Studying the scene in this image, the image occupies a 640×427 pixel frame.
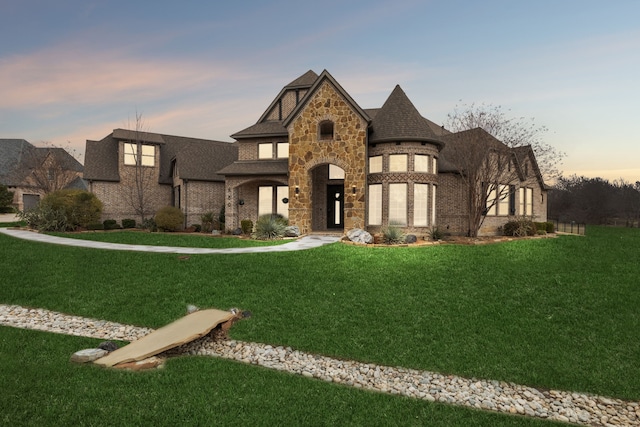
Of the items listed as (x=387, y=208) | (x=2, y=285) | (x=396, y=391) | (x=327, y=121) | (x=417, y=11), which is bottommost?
(x=396, y=391)

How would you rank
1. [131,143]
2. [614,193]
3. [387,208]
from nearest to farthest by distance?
1. [387,208]
2. [131,143]
3. [614,193]

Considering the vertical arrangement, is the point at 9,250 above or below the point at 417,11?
below

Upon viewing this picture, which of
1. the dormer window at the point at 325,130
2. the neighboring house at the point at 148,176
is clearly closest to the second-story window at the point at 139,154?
the neighboring house at the point at 148,176

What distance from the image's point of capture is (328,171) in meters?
23.7

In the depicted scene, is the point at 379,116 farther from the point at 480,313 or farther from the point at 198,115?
the point at 480,313

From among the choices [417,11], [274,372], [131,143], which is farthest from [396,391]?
[131,143]

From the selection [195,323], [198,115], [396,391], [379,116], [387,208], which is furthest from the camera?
[198,115]

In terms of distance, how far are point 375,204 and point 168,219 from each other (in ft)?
44.3

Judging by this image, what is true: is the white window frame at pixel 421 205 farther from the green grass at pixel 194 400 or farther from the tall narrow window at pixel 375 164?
the green grass at pixel 194 400

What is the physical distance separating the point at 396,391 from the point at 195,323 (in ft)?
16.3

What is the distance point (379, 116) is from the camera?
73.0 ft

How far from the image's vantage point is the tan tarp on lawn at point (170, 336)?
723 cm

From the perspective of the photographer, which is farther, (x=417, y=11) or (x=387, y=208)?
(x=387, y=208)

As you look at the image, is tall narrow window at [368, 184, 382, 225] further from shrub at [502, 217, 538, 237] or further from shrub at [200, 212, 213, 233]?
shrub at [200, 212, 213, 233]
